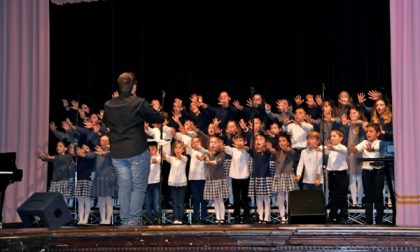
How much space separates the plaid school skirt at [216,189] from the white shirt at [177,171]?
347mm

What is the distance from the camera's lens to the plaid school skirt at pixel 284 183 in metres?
A: 9.05

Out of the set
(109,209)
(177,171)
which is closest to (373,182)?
(177,171)

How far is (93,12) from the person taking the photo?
1197 cm

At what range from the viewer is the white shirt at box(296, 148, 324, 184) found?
8.94 m

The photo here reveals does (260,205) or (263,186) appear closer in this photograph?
(263,186)

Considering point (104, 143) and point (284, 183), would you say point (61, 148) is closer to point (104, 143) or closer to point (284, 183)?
point (104, 143)

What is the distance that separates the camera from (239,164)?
30.2ft

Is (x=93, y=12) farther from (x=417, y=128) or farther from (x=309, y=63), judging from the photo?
(x=417, y=128)

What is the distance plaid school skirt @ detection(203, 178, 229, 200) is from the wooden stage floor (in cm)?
585

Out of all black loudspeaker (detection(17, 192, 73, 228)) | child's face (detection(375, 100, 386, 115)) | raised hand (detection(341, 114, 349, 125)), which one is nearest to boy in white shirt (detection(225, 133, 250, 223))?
raised hand (detection(341, 114, 349, 125))

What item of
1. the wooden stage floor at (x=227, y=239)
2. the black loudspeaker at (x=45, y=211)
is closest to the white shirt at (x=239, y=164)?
the black loudspeaker at (x=45, y=211)

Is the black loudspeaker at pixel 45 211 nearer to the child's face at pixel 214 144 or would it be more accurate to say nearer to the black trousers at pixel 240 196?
the child's face at pixel 214 144

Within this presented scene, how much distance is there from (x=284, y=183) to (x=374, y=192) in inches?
58.2

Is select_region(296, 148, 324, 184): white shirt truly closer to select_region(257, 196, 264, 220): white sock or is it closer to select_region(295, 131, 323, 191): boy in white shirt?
select_region(295, 131, 323, 191): boy in white shirt
